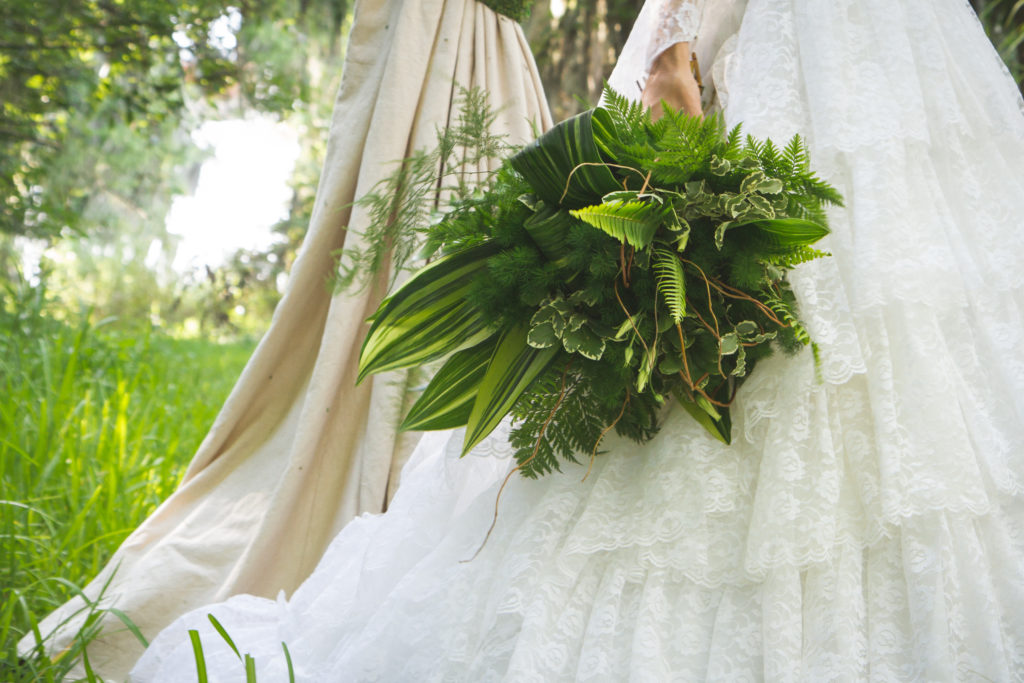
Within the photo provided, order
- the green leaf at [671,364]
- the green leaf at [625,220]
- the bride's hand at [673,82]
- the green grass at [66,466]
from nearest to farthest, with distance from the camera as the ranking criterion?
the green leaf at [625,220]
the green leaf at [671,364]
the bride's hand at [673,82]
the green grass at [66,466]

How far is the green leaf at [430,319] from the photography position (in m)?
1.05

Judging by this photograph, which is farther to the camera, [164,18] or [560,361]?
[164,18]

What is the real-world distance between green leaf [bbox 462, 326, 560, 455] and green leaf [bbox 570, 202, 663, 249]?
0.62 ft

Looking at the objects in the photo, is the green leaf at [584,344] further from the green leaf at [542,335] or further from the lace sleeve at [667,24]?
the lace sleeve at [667,24]

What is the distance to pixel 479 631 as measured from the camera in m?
1.04

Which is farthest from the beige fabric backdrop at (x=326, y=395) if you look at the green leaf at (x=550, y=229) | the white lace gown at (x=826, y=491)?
the green leaf at (x=550, y=229)

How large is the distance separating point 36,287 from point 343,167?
2.49m

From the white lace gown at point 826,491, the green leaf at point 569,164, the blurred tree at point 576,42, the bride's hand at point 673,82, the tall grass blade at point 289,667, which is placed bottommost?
the tall grass blade at point 289,667

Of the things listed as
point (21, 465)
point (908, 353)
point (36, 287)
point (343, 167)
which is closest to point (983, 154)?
point (908, 353)

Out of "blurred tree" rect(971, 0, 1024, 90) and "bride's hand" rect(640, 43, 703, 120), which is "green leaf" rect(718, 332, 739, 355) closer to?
"bride's hand" rect(640, 43, 703, 120)

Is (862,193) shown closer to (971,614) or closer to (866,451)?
(866,451)

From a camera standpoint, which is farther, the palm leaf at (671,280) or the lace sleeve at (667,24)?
the lace sleeve at (667,24)

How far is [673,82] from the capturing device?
51.7 inches

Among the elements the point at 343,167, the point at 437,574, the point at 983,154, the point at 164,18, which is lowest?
the point at 437,574
